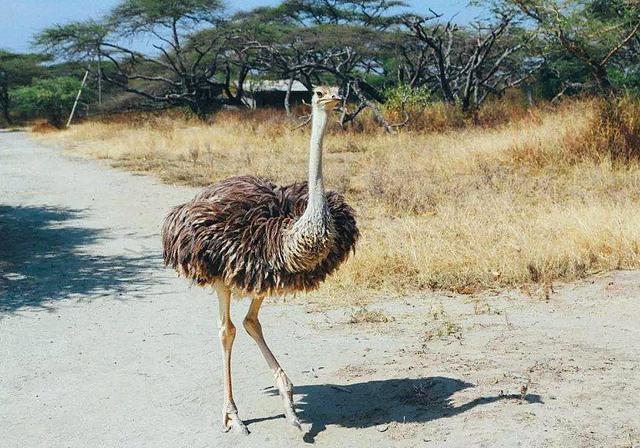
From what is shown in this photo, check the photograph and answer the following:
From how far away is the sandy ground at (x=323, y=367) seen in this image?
4.41m

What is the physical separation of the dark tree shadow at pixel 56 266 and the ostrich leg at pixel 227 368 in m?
2.83

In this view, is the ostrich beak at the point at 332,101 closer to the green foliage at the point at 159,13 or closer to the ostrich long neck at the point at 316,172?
the ostrich long neck at the point at 316,172

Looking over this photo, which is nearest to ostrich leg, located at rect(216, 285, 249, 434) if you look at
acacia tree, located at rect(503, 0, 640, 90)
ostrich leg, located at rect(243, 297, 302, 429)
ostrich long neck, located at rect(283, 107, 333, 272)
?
ostrich leg, located at rect(243, 297, 302, 429)

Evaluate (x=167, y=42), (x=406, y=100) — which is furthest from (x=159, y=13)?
(x=406, y=100)

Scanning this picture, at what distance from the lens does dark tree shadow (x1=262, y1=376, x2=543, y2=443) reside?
4531 millimetres

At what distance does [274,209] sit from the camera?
4668mm

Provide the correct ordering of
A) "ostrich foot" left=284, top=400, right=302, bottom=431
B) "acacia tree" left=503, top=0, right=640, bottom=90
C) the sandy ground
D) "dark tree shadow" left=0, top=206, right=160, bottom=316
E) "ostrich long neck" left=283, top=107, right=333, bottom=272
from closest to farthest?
"ostrich long neck" left=283, top=107, right=333, bottom=272 < the sandy ground < "ostrich foot" left=284, top=400, right=302, bottom=431 < "dark tree shadow" left=0, top=206, right=160, bottom=316 < "acacia tree" left=503, top=0, right=640, bottom=90

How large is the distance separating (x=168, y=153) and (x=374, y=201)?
8.11 m

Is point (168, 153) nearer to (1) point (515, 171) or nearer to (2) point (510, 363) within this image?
(1) point (515, 171)

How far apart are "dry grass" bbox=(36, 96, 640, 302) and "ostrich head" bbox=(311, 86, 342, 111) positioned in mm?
2927

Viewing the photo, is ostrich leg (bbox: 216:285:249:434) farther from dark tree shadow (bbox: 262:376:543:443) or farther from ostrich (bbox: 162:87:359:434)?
dark tree shadow (bbox: 262:376:543:443)

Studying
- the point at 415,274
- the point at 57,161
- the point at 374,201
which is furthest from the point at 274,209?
the point at 57,161

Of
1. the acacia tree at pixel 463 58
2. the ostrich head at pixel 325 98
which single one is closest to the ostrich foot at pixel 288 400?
the ostrich head at pixel 325 98

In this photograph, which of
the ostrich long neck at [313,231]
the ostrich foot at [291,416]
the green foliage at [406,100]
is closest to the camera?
the ostrich long neck at [313,231]
